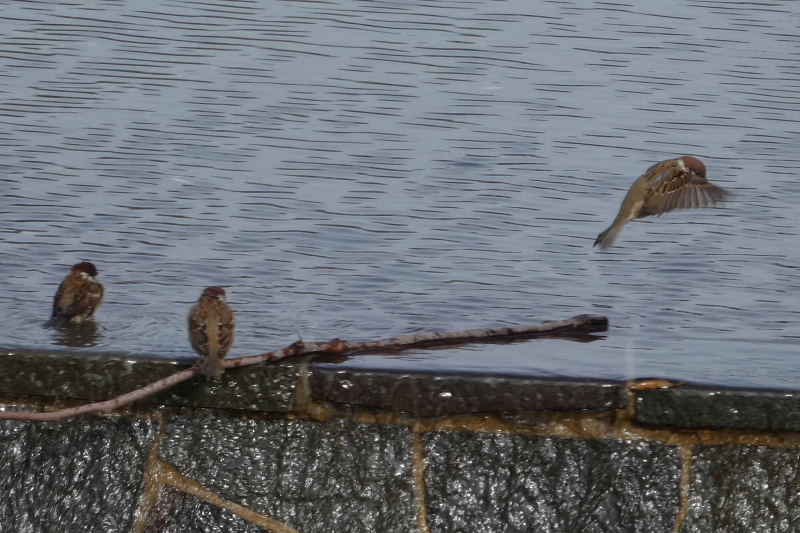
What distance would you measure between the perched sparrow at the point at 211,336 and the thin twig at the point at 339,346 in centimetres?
4

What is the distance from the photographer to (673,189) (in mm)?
5504

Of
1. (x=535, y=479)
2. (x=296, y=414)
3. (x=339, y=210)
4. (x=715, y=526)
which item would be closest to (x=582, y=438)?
(x=535, y=479)

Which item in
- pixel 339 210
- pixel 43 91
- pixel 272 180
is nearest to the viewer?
pixel 339 210

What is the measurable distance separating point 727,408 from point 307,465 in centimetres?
132

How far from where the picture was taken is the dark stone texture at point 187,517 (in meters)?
4.51

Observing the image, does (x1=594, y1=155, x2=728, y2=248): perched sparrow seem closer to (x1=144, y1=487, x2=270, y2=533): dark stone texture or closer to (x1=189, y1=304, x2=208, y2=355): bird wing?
(x1=189, y1=304, x2=208, y2=355): bird wing

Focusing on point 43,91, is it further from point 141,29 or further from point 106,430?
point 106,430

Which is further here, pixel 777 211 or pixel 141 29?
pixel 141 29

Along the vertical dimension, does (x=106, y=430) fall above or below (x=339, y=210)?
below

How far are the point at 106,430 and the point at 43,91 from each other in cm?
593

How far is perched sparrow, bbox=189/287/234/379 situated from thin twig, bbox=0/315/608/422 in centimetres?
4

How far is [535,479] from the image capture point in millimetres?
4441

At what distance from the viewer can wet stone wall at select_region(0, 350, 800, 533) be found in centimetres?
440

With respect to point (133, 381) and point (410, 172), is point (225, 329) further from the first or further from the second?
point (410, 172)
